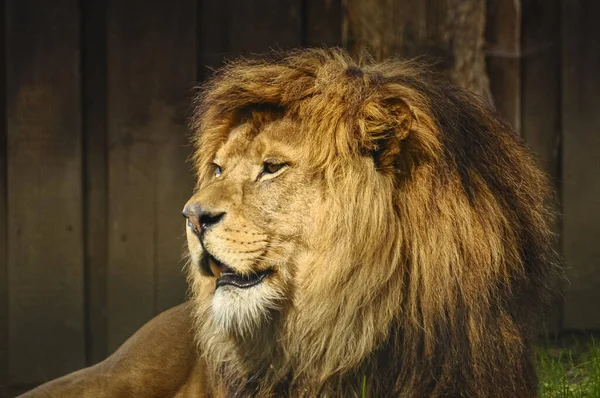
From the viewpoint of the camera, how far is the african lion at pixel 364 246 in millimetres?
3270

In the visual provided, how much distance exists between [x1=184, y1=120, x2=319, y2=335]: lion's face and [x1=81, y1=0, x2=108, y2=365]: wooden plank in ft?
7.67

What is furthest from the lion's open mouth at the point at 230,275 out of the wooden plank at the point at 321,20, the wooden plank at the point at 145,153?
the wooden plank at the point at 321,20

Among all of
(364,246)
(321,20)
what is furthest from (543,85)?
(364,246)

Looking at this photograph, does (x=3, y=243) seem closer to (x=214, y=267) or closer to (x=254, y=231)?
(x=214, y=267)

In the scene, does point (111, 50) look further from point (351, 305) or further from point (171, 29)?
point (351, 305)

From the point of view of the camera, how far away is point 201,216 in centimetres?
322

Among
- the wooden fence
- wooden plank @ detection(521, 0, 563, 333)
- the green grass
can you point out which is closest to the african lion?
the green grass

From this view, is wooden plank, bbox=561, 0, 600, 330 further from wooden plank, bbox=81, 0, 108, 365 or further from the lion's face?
the lion's face

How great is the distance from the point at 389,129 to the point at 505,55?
109 inches

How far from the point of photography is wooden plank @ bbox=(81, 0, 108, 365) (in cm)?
557

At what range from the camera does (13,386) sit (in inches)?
218

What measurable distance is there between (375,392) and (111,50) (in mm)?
2854

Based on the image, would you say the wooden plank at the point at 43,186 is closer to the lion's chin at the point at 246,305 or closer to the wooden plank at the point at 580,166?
the lion's chin at the point at 246,305

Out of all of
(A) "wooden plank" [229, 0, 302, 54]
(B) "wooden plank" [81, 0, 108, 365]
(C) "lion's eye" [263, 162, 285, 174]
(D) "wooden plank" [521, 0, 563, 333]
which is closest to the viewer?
(C) "lion's eye" [263, 162, 285, 174]
